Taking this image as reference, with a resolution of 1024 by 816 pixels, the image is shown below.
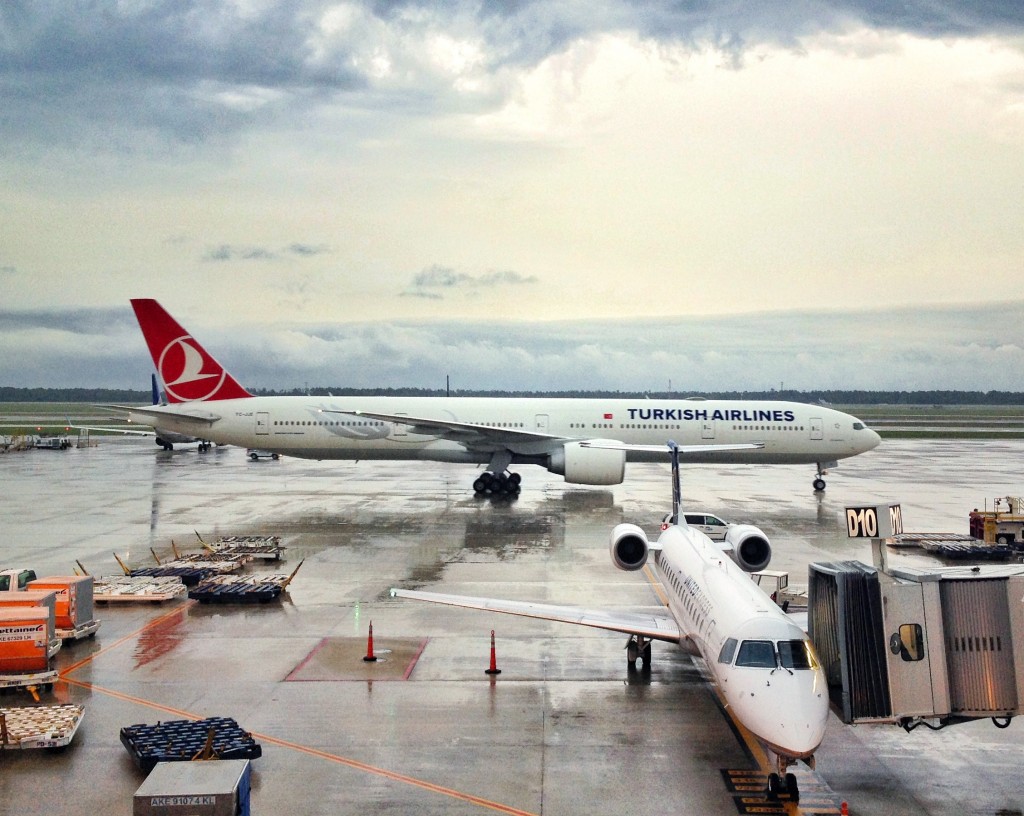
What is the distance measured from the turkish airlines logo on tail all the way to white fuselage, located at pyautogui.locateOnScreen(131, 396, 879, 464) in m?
0.58

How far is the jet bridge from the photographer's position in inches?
422

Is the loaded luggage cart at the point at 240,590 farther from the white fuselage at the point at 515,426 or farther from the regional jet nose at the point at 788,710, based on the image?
the white fuselage at the point at 515,426

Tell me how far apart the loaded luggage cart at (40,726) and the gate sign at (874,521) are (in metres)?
11.4

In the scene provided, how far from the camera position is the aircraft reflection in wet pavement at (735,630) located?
9.88 m

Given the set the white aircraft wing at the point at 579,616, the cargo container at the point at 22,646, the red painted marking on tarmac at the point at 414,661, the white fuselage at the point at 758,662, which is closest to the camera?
the white fuselage at the point at 758,662

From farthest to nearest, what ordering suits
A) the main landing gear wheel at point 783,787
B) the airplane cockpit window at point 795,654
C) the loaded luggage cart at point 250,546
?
the loaded luggage cart at point 250,546 → the airplane cockpit window at point 795,654 → the main landing gear wheel at point 783,787

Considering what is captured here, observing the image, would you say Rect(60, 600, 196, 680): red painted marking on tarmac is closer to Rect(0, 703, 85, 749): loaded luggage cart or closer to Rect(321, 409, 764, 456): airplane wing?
Rect(0, 703, 85, 749): loaded luggage cart

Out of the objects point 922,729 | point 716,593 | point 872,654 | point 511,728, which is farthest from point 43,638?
point 922,729

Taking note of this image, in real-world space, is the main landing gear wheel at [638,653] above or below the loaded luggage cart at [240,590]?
below

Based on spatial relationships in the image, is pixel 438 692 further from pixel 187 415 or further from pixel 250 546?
pixel 187 415

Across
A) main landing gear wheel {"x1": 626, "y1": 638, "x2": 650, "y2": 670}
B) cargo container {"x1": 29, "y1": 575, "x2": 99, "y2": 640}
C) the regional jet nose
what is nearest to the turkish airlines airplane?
cargo container {"x1": 29, "y1": 575, "x2": 99, "y2": 640}

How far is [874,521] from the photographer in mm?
11555

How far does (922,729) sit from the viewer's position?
1277 centimetres

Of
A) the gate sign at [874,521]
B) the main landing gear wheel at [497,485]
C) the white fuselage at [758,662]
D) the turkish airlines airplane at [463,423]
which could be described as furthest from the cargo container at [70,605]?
Answer: the main landing gear wheel at [497,485]
